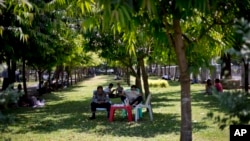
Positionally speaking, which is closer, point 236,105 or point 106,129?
point 236,105

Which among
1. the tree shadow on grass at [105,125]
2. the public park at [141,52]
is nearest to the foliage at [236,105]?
the public park at [141,52]

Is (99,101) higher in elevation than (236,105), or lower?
lower

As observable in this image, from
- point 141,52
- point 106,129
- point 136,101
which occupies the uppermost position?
point 141,52

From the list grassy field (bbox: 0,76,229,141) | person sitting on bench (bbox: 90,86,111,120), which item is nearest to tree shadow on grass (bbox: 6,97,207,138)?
grassy field (bbox: 0,76,229,141)

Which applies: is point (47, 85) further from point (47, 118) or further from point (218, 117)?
point (218, 117)

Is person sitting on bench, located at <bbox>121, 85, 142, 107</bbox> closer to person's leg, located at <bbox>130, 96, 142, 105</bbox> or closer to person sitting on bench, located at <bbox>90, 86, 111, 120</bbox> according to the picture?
person's leg, located at <bbox>130, 96, 142, 105</bbox>

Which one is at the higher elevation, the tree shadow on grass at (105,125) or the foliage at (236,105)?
the foliage at (236,105)

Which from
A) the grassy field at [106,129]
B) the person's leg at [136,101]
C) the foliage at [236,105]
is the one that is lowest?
the grassy field at [106,129]

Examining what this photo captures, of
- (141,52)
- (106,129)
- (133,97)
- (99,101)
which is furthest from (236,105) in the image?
(141,52)

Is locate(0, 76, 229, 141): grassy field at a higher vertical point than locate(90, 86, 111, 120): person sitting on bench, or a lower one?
lower

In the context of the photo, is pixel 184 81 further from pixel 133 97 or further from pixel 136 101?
pixel 133 97

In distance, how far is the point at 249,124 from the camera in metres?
3.20

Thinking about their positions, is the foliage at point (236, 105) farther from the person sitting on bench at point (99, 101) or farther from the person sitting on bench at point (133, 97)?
the person sitting on bench at point (99, 101)

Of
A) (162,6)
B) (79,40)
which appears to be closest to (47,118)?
(79,40)
